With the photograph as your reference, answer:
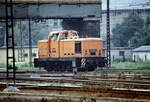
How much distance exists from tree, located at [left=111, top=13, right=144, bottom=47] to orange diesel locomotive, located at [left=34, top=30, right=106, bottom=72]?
17075 mm

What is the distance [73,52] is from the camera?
59.0 ft

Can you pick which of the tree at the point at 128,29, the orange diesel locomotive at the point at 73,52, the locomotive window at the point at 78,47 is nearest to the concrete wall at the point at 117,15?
the tree at the point at 128,29

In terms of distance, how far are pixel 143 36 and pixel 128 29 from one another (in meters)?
3.01

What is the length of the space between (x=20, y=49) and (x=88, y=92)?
76.4 feet

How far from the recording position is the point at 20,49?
Answer: 103 ft

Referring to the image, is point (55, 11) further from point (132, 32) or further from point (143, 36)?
point (132, 32)

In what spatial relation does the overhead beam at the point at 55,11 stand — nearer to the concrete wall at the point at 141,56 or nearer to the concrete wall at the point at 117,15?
the concrete wall at the point at 141,56

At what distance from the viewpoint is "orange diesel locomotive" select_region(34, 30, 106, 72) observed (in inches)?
701

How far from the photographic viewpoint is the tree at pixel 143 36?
32.1m

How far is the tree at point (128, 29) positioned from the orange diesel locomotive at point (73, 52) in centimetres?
1708

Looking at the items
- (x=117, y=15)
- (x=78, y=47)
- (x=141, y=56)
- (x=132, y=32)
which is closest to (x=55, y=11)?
(x=78, y=47)

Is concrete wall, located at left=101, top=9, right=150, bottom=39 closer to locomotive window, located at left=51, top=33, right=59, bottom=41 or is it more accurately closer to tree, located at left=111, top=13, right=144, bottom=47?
tree, located at left=111, top=13, right=144, bottom=47

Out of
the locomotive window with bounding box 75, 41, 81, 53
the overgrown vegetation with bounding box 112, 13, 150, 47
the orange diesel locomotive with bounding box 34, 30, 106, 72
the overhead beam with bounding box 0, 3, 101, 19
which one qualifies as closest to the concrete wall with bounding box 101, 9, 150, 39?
the overgrown vegetation with bounding box 112, 13, 150, 47

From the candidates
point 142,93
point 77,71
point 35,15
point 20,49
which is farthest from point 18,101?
point 20,49
